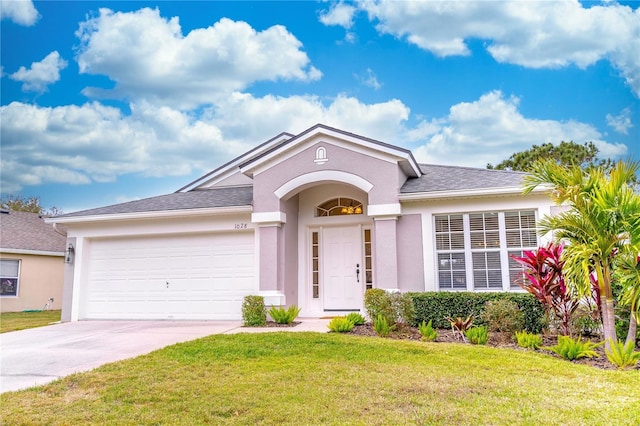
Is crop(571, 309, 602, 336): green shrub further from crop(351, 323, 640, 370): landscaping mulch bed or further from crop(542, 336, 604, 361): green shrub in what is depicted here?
crop(542, 336, 604, 361): green shrub

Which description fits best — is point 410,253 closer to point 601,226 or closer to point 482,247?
point 482,247

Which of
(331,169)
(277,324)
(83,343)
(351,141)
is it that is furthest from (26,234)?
(351,141)

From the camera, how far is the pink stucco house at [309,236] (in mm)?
10664

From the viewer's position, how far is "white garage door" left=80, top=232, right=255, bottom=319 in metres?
12.5

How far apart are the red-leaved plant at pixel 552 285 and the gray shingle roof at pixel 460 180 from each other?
2.45 m

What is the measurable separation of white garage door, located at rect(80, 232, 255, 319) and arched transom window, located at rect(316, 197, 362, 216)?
219 cm

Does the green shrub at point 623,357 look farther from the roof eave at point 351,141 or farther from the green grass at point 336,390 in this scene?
the roof eave at point 351,141

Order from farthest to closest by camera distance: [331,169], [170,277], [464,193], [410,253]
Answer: [170,277], [331,169], [410,253], [464,193]

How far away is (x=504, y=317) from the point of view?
28.0 feet

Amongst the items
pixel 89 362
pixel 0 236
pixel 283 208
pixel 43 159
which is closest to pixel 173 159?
pixel 43 159

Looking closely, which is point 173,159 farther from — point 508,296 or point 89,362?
point 508,296

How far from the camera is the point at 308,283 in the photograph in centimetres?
1262

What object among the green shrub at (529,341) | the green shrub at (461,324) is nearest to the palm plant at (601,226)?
the green shrub at (529,341)

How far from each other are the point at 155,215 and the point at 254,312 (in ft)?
14.3
